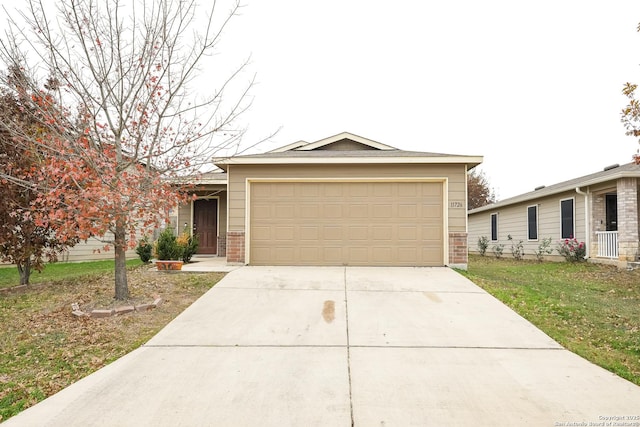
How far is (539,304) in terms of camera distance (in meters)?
6.38

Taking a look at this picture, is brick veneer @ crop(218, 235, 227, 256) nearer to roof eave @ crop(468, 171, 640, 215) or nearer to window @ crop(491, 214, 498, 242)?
roof eave @ crop(468, 171, 640, 215)

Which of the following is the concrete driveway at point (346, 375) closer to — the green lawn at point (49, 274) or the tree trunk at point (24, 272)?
the tree trunk at point (24, 272)

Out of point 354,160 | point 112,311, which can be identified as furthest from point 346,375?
point 354,160

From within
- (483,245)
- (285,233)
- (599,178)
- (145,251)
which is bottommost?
(483,245)

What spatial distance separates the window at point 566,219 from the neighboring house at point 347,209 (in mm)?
6761

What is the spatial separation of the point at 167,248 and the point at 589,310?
31.8 feet

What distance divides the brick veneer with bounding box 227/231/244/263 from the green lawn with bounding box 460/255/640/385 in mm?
5290

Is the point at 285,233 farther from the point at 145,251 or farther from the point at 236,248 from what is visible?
the point at 145,251

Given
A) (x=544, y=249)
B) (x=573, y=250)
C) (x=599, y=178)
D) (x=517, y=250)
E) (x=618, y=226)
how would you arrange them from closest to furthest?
(x=618, y=226), (x=599, y=178), (x=573, y=250), (x=544, y=249), (x=517, y=250)

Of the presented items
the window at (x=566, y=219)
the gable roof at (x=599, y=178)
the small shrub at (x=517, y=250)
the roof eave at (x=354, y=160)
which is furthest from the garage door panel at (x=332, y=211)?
the small shrub at (x=517, y=250)

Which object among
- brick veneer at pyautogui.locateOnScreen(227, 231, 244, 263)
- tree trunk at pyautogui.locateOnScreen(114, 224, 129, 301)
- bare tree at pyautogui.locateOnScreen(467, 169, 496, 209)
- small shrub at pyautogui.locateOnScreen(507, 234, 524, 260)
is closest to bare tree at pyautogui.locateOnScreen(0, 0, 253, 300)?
tree trunk at pyautogui.locateOnScreen(114, 224, 129, 301)

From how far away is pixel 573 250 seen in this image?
12859 mm

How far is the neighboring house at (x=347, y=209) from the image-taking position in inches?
368

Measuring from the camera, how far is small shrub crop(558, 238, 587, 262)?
501 inches
